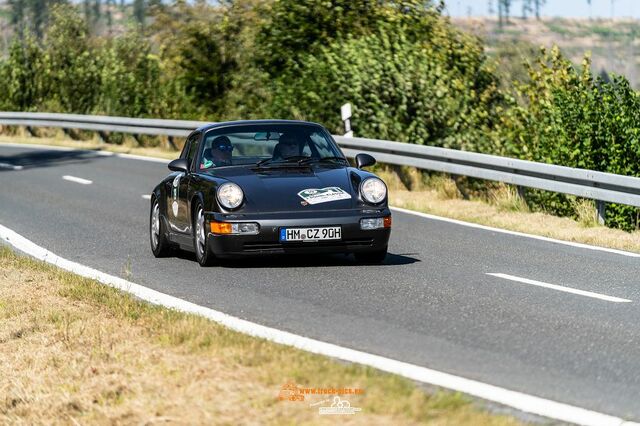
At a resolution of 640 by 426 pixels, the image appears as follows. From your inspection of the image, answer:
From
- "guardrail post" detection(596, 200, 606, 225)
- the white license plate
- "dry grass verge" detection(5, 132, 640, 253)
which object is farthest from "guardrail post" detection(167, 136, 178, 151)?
the white license plate

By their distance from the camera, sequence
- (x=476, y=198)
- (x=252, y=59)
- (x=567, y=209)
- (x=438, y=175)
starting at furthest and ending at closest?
(x=252, y=59), (x=438, y=175), (x=476, y=198), (x=567, y=209)

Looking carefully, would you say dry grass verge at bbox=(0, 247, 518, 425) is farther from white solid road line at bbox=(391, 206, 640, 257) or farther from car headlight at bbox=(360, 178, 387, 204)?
white solid road line at bbox=(391, 206, 640, 257)

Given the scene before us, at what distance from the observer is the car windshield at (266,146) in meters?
11.8

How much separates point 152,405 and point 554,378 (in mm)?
2054

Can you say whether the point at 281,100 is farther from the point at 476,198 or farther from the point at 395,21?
the point at 476,198

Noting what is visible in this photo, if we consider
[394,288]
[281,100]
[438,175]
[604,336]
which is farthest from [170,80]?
[604,336]

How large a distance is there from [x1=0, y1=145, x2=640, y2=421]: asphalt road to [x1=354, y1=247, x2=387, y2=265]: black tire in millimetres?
187

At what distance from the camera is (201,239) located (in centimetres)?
1124

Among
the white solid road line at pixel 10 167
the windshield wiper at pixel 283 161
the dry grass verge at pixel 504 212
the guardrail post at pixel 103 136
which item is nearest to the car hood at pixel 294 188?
the windshield wiper at pixel 283 161

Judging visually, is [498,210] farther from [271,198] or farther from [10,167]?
[10,167]

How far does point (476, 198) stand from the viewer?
18.2 meters

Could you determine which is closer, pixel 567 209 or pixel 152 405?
pixel 152 405

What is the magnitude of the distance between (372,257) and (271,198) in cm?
115

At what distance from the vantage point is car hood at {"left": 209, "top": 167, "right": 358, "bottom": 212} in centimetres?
1082
